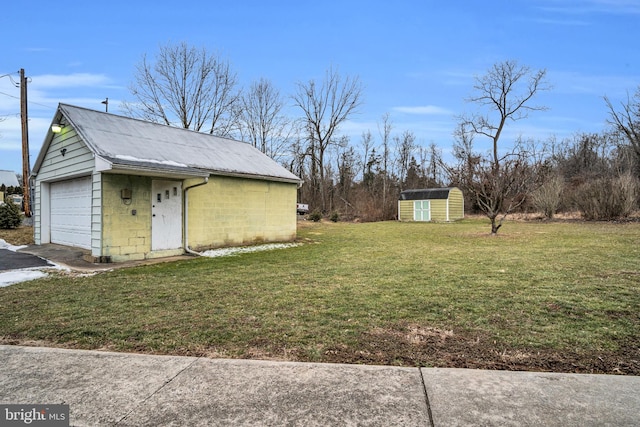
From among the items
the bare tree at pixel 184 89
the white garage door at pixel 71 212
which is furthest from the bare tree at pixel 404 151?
the white garage door at pixel 71 212

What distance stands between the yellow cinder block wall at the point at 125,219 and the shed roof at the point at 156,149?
642 mm

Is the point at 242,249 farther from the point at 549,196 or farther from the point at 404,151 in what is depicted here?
the point at 404,151

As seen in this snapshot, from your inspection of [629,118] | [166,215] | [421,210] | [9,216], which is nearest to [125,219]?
[166,215]

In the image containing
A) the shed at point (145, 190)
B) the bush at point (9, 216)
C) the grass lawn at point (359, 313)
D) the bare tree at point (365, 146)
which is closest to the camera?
the grass lawn at point (359, 313)


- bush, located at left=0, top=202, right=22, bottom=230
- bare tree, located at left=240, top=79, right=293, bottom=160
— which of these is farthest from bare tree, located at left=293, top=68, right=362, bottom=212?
bush, located at left=0, top=202, right=22, bottom=230

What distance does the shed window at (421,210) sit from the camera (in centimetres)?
2631

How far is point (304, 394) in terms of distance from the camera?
7.46ft

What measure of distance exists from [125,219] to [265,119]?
2402 cm

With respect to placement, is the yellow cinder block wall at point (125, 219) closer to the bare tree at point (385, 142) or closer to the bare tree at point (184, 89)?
the bare tree at point (184, 89)

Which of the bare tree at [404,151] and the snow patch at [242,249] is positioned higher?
the bare tree at [404,151]

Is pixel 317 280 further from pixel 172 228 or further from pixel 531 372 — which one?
pixel 172 228

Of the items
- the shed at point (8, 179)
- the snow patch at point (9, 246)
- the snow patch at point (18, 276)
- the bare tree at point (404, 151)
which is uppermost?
the bare tree at point (404, 151)

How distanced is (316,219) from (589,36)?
18.2 m

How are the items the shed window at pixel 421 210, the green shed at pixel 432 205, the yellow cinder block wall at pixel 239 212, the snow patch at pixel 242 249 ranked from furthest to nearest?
1. the shed window at pixel 421 210
2. the green shed at pixel 432 205
3. the yellow cinder block wall at pixel 239 212
4. the snow patch at pixel 242 249
